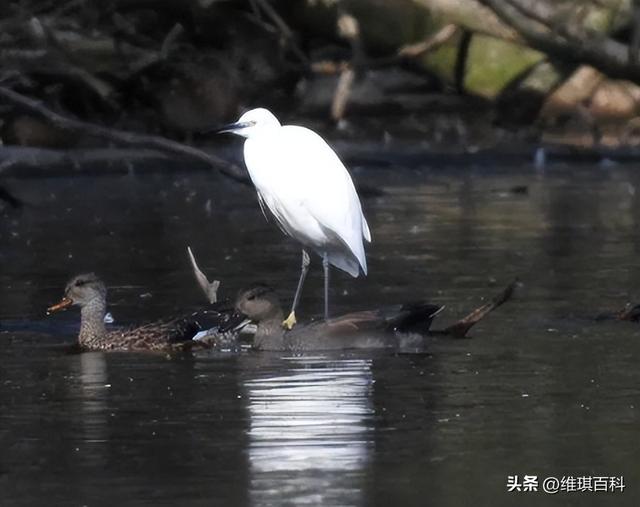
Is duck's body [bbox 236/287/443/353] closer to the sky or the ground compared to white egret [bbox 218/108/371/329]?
closer to the ground

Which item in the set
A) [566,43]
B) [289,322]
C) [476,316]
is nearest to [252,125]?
[289,322]

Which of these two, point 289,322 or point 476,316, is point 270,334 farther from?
point 476,316

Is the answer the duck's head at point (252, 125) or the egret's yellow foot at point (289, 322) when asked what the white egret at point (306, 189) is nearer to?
the duck's head at point (252, 125)

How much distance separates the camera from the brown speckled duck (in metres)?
10.8

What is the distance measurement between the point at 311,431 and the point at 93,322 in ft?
10.3

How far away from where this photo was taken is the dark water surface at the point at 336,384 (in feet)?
24.2

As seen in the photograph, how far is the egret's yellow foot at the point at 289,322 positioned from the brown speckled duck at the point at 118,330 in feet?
1.13

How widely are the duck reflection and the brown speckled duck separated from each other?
76 cm

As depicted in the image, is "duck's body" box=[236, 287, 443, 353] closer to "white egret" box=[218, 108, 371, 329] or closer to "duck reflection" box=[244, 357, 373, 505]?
"duck reflection" box=[244, 357, 373, 505]

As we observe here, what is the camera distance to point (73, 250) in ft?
50.8

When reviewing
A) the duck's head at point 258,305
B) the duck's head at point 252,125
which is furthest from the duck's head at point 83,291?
the duck's head at point 252,125

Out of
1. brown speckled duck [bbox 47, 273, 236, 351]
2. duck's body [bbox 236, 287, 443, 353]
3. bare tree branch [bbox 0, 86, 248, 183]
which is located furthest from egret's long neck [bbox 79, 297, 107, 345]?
bare tree branch [bbox 0, 86, 248, 183]

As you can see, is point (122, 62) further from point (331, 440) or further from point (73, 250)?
point (331, 440)

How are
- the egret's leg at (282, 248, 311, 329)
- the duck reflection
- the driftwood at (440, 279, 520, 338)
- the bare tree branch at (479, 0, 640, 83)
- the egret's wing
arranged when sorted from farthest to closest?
the bare tree branch at (479, 0, 640, 83), the egret's wing, the egret's leg at (282, 248, 311, 329), the driftwood at (440, 279, 520, 338), the duck reflection
